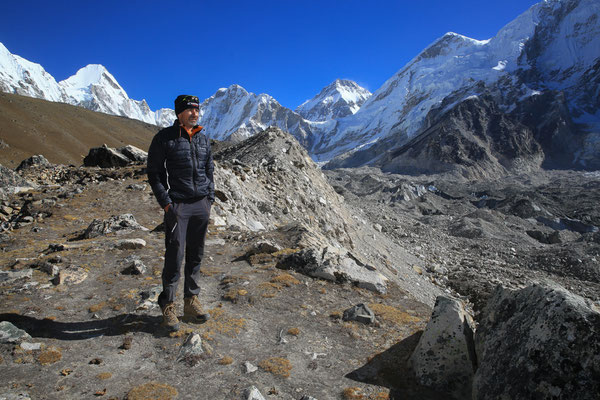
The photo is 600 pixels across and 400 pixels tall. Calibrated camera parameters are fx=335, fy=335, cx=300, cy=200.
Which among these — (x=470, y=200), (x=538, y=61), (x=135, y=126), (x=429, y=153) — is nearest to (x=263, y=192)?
(x=470, y=200)

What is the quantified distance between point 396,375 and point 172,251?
336 cm

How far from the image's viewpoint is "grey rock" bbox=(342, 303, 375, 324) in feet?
17.3

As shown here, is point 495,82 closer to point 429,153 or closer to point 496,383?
point 429,153

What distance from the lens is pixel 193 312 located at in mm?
5004

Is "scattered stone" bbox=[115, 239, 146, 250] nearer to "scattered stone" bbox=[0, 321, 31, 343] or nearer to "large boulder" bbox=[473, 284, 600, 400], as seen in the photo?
"scattered stone" bbox=[0, 321, 31, 343]

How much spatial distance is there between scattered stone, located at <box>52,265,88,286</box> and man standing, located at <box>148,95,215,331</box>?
2.38 meters

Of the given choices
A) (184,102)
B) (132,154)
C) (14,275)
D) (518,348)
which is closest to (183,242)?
(184,102)

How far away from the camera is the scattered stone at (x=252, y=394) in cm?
343

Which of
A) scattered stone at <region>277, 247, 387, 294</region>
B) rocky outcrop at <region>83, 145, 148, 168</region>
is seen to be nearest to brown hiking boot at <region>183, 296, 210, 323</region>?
scattered stone at <region>277, 247, 387, 294</region>

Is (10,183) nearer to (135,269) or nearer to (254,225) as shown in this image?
(254,225)

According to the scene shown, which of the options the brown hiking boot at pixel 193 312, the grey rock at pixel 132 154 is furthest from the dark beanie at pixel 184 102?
the grey rock at pixel 132 154

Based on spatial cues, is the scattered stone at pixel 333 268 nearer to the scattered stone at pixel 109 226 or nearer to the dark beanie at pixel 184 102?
the dark beanie at pixel 184 102

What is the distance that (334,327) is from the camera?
5.15m

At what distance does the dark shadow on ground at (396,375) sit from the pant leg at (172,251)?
268cm
